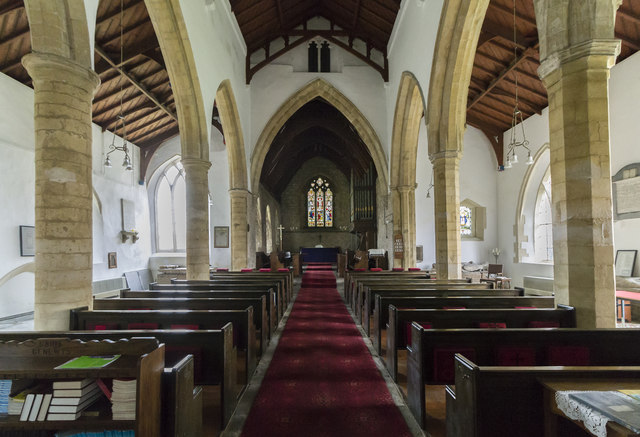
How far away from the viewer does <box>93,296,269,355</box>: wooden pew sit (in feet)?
14.4

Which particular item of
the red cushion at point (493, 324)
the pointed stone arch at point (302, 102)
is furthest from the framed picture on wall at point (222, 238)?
the red cushion at point (493, 324)

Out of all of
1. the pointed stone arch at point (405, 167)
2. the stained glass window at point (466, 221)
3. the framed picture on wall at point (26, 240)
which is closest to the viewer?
the framed picture on wall at point (26, 240)

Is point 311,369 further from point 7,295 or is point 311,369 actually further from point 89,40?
point 7,295

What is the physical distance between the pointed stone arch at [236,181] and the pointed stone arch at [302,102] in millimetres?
693

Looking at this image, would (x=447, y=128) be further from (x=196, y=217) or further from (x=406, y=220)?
(x=196, y=217)

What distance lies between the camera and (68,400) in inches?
74.7

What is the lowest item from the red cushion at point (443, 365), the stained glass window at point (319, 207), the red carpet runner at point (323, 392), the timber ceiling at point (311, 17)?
the red carpet runner at point (323, 392)

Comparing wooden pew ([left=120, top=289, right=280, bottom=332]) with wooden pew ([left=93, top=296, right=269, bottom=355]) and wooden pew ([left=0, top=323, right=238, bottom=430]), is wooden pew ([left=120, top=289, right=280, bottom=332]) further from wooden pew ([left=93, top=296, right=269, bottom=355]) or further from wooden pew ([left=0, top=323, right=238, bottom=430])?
wooden pew ([left=0, top=323, right=238, bottom=430])

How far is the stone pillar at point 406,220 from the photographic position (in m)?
11.7

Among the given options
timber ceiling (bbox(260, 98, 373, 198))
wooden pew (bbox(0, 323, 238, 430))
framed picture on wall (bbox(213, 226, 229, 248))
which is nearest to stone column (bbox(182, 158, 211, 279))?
wooden pew (bbox(0, 323, 238, 430))

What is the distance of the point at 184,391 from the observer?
6.88ft

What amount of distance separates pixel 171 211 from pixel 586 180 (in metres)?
14.1

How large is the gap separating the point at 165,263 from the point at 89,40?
38.0 ft

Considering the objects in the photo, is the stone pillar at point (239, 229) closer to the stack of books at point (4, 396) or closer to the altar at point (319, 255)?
the stack of books at point (4, 396)
